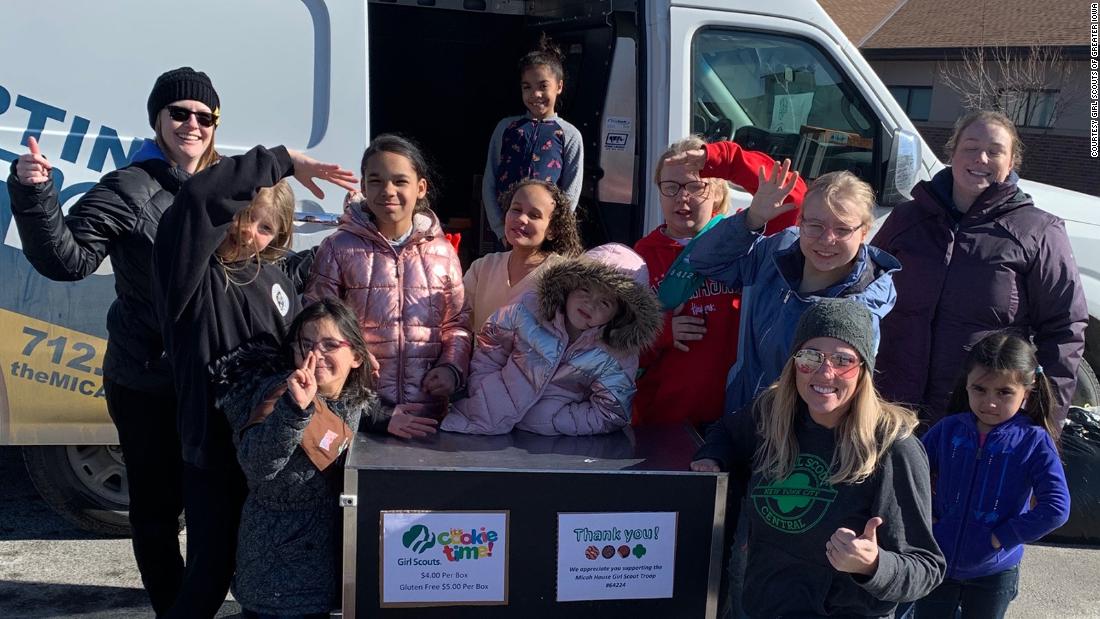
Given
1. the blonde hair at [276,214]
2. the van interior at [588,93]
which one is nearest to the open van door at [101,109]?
the van interior at [588,93]

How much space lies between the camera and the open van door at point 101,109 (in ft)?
11.7

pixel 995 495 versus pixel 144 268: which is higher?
pixel 144 268

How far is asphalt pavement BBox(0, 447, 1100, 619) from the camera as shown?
3.71m

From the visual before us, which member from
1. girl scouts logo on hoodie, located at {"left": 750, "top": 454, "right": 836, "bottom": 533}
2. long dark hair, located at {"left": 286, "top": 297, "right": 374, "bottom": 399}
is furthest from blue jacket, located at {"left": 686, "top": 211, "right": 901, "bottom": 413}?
long dark hair, located at {"left": 286, "top": 297, "right": 374, "bottom": 399}

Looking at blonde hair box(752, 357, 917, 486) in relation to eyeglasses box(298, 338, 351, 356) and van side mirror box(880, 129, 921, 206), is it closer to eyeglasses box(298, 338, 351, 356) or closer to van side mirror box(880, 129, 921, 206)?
eyeglasses box(298, 338, 351, 356)

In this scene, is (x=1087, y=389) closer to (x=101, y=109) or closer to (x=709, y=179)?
(x=709, y=179)

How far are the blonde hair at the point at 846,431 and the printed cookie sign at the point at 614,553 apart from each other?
31 cm

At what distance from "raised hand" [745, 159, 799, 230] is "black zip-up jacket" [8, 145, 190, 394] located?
159 cm

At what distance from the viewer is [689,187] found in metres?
3.20

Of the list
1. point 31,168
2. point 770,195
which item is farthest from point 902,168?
point 31,168

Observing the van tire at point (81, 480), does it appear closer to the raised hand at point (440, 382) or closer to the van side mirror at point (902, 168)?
the raised hand at point (440, 382)

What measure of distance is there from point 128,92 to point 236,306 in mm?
1322

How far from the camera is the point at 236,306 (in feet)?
9.00

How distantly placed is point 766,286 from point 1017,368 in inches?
28.0
